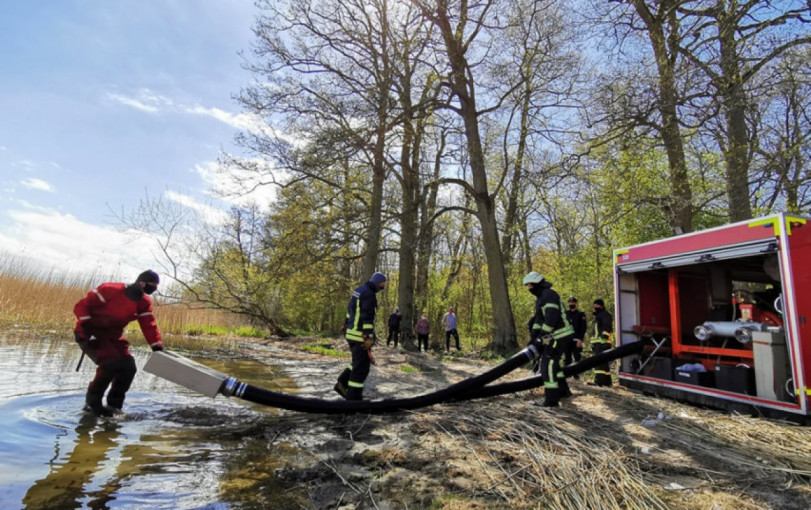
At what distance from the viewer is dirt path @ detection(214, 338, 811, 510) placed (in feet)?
10.0

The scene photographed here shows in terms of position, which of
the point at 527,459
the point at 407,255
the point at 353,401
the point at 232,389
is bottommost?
the point at 527,459

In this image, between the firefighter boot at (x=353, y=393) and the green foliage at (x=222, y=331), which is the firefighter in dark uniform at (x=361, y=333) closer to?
the firefighter boot at (x=353, y=393)

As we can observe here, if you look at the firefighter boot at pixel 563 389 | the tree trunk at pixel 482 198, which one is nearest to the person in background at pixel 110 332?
the firefighter boot at pixel 563 389

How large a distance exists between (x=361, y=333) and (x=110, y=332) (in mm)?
2876

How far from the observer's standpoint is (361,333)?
5.96 m

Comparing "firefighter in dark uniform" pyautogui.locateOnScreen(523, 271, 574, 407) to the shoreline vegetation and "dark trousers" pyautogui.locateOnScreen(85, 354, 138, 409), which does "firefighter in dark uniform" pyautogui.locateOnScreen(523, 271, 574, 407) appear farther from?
"dark trousers" pyautogui.locateOnScreen(85, 354, 138, 409)

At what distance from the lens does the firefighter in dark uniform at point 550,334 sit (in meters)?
5.91

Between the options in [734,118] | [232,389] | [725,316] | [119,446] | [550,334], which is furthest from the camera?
[734,118]

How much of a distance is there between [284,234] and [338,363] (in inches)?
196

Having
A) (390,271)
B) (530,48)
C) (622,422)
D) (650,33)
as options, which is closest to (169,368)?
(622,422)

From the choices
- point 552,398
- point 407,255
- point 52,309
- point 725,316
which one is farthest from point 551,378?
point 52,309

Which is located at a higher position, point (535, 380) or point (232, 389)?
point (535, 380)

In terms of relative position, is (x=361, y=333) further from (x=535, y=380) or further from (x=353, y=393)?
(x=535, y=380)

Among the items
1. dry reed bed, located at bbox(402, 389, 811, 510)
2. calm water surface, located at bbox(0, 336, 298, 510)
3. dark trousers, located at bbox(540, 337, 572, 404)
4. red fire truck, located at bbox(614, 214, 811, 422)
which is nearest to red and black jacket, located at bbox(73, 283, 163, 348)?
calm water surface, located at bbox(0, 336, 298, 510)
